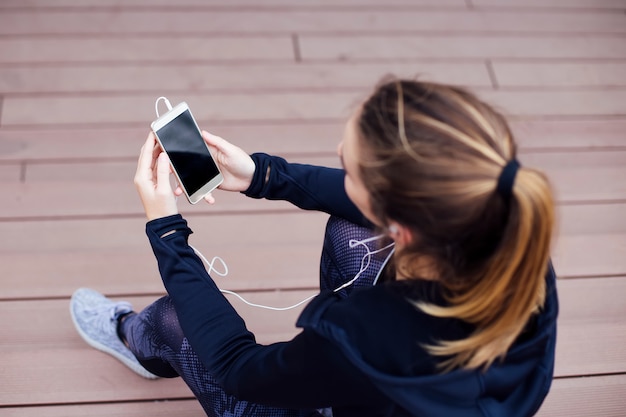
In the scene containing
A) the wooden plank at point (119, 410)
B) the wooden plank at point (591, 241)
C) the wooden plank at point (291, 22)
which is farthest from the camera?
the wooden plank at point (291, 22)

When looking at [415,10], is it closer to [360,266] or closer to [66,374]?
[360,266]

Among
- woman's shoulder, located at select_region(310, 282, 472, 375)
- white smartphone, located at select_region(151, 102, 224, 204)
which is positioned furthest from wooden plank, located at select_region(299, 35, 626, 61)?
woman's shoulder, located at select_region(310, 282, 472, 375)

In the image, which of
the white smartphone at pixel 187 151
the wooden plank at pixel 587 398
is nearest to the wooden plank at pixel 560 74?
the wooden plank at pixel 587 398

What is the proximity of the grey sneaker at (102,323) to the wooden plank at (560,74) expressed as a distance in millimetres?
1259

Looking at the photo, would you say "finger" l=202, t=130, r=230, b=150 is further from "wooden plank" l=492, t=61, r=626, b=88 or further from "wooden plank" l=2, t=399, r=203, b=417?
"wooden plank" l=492, t=61, r=626, b=88

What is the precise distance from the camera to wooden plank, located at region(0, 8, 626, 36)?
191cm

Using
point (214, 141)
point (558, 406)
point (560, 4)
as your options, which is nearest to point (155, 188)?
point (214, 141)

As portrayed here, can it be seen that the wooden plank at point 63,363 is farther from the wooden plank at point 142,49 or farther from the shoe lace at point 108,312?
the wooden plank at point 142,49

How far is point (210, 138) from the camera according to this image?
3.47 ft

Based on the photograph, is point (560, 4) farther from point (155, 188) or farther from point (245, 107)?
point (155, 188)

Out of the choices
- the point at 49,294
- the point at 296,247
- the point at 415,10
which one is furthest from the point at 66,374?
the point at 415,10

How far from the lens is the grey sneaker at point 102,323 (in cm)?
129

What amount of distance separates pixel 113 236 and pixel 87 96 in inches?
18.2

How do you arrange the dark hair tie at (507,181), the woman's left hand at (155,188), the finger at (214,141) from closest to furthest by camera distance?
the dark hair tie at (507,181) < the woman's left hand at (155,188) < the finger at (214,141)
